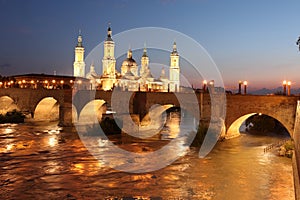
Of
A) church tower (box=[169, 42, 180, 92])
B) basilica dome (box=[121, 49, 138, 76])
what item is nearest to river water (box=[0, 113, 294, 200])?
basilica dome (box=[121, 49, 138, 76])

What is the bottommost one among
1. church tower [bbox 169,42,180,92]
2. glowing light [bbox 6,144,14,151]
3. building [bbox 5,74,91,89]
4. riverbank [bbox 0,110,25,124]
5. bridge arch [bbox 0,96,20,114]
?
glowing light [bbox 6,144,14,151]

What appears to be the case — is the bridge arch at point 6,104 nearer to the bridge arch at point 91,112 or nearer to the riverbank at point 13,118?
the riverbank at point 13,118

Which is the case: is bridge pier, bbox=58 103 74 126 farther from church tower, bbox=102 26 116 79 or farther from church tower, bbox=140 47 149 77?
church tower, bbox=140 47 149 77

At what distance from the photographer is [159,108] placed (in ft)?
98.9

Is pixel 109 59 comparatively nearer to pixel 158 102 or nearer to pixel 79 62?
pixel 79 62

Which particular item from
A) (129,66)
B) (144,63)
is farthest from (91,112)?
(144,63)

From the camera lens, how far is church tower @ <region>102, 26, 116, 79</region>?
62.0m

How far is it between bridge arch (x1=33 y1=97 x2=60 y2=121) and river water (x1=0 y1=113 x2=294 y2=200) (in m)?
17.0

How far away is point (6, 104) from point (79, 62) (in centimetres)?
2691

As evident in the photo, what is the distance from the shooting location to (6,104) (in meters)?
41.1

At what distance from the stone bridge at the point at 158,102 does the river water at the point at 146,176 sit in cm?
234

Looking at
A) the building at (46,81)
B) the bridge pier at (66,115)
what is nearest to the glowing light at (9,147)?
the bridge pier at (66,115)

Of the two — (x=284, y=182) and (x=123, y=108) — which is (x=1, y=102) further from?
(x=284, y=182)

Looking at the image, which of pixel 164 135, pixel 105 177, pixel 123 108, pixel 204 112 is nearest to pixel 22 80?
pixel 123 108
